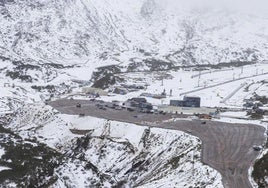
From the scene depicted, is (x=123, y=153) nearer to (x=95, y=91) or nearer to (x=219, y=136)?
(x=219, y=136)

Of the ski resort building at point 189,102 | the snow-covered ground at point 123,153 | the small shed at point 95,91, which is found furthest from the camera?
the small shed at point 95,91

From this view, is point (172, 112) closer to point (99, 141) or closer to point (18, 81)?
point (99, 141)

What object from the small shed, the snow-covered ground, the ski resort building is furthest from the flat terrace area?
the small shed

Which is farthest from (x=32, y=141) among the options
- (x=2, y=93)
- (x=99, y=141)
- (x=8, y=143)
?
(x=2, y=93)

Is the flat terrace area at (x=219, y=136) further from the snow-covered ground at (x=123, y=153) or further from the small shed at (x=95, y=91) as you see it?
the small shed at (x=95, y=91)

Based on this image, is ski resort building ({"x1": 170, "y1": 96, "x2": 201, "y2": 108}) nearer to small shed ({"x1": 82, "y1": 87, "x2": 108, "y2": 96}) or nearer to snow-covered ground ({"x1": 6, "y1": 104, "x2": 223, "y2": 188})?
snow-covered ground ({"x1": 6, "y1": 104, "x2": 223, "y2": 188})

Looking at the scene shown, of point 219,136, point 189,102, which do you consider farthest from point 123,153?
point 189,102

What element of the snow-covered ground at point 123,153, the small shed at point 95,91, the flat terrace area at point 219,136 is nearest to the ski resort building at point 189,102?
the flat terrace area at point 219,136

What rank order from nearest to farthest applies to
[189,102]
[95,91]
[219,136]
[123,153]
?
[123,153]
[219,136]
[189,102]
[95,91]
